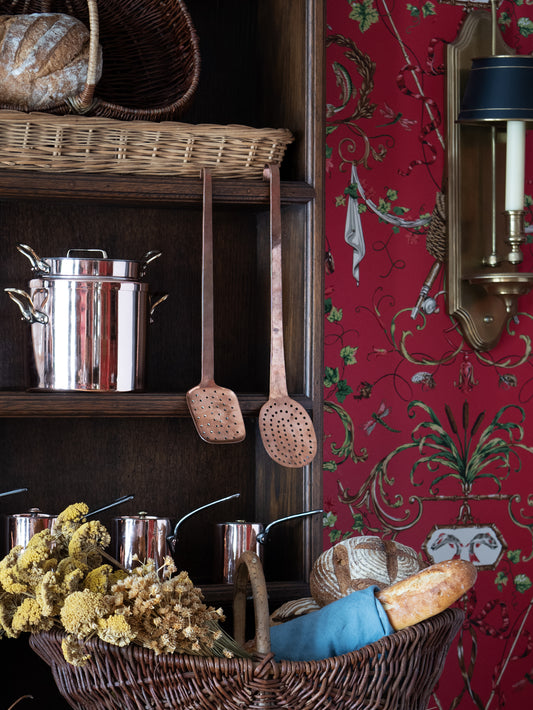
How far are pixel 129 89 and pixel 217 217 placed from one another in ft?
0.91

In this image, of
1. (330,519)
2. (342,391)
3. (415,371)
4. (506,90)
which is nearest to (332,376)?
(342,391)

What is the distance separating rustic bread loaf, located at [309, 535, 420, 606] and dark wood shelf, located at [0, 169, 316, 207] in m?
0.56

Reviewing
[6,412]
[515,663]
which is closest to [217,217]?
[6,412]

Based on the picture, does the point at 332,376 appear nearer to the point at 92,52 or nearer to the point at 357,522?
the point at 357,522

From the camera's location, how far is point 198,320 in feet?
5.44

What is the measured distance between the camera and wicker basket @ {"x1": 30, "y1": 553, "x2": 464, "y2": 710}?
0.98 m

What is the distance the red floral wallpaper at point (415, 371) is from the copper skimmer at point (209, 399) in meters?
0.47

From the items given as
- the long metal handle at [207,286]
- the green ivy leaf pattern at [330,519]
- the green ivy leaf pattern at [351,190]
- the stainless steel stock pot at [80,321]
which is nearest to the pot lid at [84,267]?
the stainless steel stock pot at [80,321]

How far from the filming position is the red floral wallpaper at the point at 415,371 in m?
1.81

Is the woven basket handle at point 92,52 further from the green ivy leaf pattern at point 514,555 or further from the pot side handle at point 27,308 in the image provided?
the green ivy leaf pattern at point 514,555

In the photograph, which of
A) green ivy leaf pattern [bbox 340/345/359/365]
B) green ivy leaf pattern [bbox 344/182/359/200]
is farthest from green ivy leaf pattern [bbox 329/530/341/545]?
green ivy leaf pattern [bbox 344/182/359/200]

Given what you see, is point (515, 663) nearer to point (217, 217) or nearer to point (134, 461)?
point (134, 461)

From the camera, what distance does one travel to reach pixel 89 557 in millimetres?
1118

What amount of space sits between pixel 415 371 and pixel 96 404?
78cm
